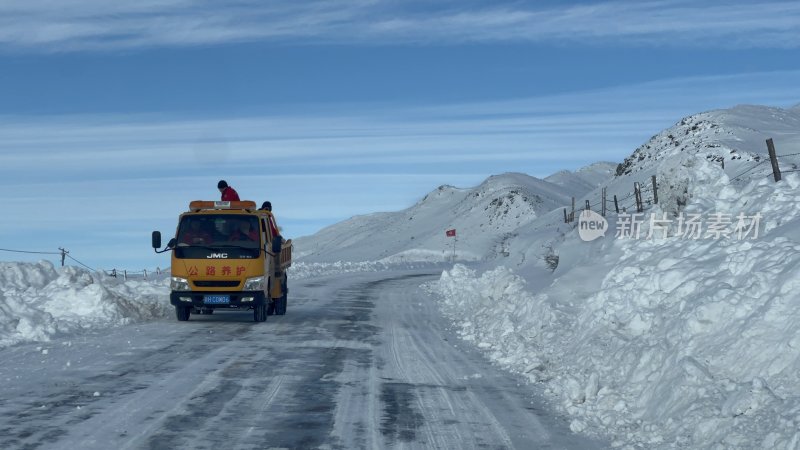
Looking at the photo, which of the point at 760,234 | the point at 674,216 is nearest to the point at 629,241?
the point at 674,216

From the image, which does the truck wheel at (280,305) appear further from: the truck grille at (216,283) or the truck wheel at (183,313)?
the truck grille at (216,283)

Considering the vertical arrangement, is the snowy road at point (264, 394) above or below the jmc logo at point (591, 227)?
below

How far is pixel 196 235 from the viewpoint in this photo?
18906 mm

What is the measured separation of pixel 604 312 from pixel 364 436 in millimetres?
6234

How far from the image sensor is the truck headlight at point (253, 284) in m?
18.7

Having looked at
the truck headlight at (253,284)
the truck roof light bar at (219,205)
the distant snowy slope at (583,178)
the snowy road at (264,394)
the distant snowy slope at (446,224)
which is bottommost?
the snowy road at (264,394)

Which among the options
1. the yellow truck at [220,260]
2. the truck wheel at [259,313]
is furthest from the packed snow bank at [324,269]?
the yellow truck at [220,260]

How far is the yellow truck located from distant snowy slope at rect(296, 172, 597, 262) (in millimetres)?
71030

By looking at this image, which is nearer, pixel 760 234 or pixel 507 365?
pixel 507 365

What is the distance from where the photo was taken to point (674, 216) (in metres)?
19.8

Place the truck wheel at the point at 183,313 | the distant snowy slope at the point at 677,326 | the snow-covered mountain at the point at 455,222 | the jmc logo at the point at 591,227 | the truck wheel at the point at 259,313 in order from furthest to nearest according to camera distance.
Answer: the snow-covered mountain at the point at 455,222 < the jmc logo at the point at 591,227 < the truck wheel at the point at 183,313 < the truck wheel at the point at 259,313 < the distant snowy slope at the point at 677,326

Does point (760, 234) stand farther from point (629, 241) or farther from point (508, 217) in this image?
point (508, 217)

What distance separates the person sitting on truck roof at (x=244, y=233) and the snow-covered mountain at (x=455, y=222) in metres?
66.3

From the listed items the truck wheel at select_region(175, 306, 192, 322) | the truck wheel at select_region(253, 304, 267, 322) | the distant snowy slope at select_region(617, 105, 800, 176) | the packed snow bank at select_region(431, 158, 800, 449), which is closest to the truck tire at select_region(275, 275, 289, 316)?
the truck wheel at select_region(253, 304, 267, 322)
